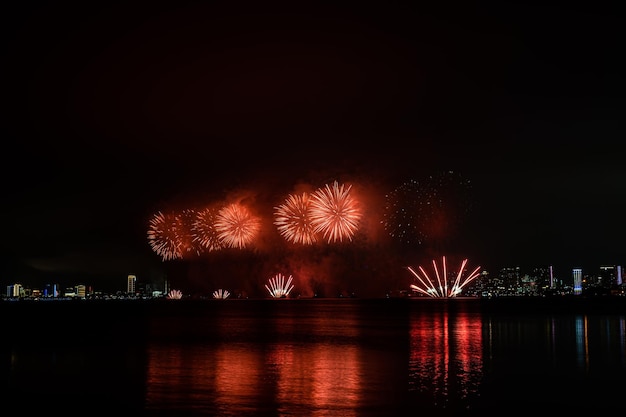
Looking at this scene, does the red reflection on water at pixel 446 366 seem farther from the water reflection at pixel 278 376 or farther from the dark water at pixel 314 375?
the water reflection at pixel 278 376

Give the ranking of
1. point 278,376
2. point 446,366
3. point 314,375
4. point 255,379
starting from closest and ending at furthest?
point 255,379, point 278,376, point 314,375, point 446,366

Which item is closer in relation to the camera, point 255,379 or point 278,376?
point 255,379

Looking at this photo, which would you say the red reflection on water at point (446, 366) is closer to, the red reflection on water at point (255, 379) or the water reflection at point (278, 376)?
the water reflection at point (278, 376)

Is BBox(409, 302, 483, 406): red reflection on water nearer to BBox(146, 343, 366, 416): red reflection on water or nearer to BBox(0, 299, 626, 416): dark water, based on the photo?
BBox(0, 299, 626, 416): dark water

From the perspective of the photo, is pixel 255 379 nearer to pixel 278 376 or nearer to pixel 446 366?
pixel 278 376

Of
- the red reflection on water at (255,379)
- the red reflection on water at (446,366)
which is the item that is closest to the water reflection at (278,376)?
the red reflection on water at (255,379)

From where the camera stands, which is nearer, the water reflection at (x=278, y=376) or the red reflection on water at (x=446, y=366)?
the water reflection at (x=278, y=376)

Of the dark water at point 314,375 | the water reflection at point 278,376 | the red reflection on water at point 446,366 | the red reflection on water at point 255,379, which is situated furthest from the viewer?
the red reflection on water at point 446,366

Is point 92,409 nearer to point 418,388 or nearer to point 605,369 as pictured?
point 418,388

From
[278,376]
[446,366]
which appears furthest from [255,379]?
[446,366]

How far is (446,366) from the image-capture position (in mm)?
32125

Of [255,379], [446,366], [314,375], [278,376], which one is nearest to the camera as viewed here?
[255,379]

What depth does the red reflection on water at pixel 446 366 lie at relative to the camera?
25.4 meters

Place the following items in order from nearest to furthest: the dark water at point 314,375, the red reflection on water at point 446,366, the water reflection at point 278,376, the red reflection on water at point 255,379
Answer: the water reflection at point 278,376 < the red reflection on water at point 255,379 < the dark water at point 314,375 < the red reflection on water at point 446,366
